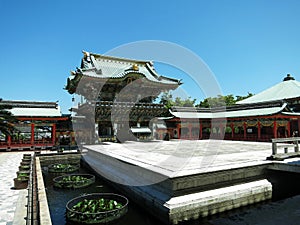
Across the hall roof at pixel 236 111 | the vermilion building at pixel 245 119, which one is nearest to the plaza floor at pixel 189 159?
the vermilion building at pixel 245 119

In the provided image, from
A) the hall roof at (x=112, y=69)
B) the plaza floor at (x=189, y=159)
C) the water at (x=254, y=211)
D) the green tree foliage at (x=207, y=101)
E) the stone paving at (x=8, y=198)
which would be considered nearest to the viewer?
the stone paving at (x=8, y=198)

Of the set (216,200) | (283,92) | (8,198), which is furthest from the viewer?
(283,92)

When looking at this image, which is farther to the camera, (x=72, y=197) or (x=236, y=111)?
(x=236, y=111)

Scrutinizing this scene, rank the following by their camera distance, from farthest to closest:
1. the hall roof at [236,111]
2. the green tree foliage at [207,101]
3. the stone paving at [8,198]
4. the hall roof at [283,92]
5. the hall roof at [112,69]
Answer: the green tree foliage at [207,101] < the hall roof at [283,92] < the hall roof at [236,111] < the hall roof at [112,69] < the stone paving at [8,198]

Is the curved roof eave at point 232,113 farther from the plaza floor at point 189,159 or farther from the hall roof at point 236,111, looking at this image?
the plaza floor at point 189,159

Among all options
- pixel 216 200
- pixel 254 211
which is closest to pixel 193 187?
pixel 216 200

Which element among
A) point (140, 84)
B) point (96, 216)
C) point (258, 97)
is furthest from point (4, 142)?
point (258, 97)

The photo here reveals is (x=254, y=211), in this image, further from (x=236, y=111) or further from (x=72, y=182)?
(x=236, y=111)

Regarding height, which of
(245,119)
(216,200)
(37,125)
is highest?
(245,119)

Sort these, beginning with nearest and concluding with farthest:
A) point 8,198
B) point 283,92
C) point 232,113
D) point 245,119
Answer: point 8,198 → point 245,119 → point 232,113 → point 283,92

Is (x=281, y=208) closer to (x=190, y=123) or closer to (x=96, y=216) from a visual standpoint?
A: (x=96, y=216)

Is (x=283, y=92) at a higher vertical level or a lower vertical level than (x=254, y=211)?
higher

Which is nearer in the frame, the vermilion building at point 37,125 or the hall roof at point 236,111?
the vermilion building at point 37,125

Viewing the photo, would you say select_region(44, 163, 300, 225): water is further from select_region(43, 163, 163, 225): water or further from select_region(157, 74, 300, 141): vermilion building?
select_region(157, 74, 300, 141): vermilion building
